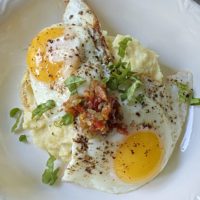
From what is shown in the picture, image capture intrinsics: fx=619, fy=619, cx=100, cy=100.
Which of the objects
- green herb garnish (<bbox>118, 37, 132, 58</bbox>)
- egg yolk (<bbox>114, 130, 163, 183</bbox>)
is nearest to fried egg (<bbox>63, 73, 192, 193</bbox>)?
egg yolk (<bbox>114, 130, 163, 183</bbox>)

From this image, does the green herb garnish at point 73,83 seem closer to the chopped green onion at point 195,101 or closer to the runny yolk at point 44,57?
the runny yolk at point 44,57

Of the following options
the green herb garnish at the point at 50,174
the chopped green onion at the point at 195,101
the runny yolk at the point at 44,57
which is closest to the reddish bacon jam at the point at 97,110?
the runny yolk at the point at 44,57

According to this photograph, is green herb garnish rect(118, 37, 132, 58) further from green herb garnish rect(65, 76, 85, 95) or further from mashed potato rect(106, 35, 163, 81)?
green herb garnish rect(65, 76, 85, 95)

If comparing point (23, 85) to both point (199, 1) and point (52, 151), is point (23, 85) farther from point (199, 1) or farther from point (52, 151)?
point (199, 1)

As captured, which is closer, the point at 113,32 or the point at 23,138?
the point at 23,138

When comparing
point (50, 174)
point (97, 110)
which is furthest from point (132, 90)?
point (50, 174)

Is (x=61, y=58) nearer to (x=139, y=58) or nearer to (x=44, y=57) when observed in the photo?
(x=44, y=57)
